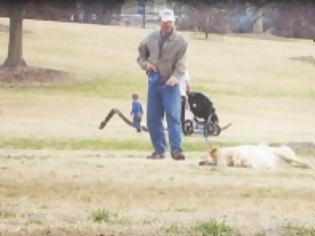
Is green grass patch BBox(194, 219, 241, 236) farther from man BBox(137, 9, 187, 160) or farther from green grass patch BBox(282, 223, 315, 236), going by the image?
man BBox(137, 9, 187, 160)

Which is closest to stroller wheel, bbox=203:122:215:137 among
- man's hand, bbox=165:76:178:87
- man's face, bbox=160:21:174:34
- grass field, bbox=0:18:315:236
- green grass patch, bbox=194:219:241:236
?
grass field, bbox=0:18:315:236

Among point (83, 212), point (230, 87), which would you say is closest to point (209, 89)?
point (230, 87)

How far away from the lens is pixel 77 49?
1264cm

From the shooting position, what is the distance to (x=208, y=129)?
42.4ft

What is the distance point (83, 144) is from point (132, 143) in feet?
2.20

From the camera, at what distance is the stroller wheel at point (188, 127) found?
12.0m

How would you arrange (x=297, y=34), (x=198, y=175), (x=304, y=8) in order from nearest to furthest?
(x=304, y=8)
(x=297, y=34)
(x=198, y=175)

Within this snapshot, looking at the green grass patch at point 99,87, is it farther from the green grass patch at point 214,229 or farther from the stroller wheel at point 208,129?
the green grass patch at point 214,229

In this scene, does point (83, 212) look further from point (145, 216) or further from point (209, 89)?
point (209, 89)

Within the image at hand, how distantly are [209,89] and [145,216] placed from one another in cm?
710

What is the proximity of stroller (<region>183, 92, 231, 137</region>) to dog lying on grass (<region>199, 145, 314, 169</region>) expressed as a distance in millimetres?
3358

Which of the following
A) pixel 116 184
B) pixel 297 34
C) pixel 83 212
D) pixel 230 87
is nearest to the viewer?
pixel 297 34

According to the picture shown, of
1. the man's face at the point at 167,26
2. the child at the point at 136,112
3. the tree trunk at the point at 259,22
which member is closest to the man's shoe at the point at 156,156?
the man's face at the point at 167,26

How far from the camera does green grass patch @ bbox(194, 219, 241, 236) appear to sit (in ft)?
16.8
